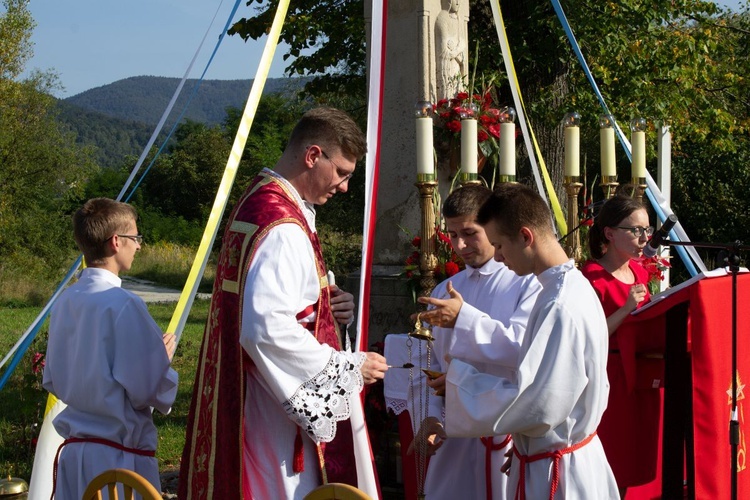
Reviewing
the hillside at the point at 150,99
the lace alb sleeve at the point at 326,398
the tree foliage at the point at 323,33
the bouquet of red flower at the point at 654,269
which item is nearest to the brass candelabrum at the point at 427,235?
the bouquet of red flower at the point at 654,269

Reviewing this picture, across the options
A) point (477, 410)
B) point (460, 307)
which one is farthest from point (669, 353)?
point (477, 410)

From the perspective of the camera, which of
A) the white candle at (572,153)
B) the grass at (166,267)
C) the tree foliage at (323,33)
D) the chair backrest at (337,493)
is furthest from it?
the grass at (166,267)

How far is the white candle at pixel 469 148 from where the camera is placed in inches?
198

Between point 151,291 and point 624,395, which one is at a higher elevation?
point 624,395

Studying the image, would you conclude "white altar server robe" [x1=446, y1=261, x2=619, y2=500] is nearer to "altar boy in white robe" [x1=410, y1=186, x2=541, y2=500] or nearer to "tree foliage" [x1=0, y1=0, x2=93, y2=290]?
"altar boy in white robe" [x1=410, y1=186, x2=541, y2=500]

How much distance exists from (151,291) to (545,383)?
22.9 metres

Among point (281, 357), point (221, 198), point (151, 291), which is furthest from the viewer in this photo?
point (151, 291)

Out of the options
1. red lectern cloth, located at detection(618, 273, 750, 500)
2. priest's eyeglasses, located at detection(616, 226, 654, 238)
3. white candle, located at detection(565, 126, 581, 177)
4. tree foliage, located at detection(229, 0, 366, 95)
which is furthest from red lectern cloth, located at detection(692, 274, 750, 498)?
tree foliage, located at detection(229, 0, 366, 95)

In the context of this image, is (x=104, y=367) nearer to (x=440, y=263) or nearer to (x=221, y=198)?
(x=221, y=198)

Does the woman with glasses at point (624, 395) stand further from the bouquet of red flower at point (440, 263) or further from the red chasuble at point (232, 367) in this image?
the red chasuble at point (232, 367)

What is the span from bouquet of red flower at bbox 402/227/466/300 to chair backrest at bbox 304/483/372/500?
2.71 metres

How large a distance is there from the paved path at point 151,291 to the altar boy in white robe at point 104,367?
1762 cm

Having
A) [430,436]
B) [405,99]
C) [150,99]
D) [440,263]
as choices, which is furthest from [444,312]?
[150,99]

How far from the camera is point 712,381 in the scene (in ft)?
13.0
